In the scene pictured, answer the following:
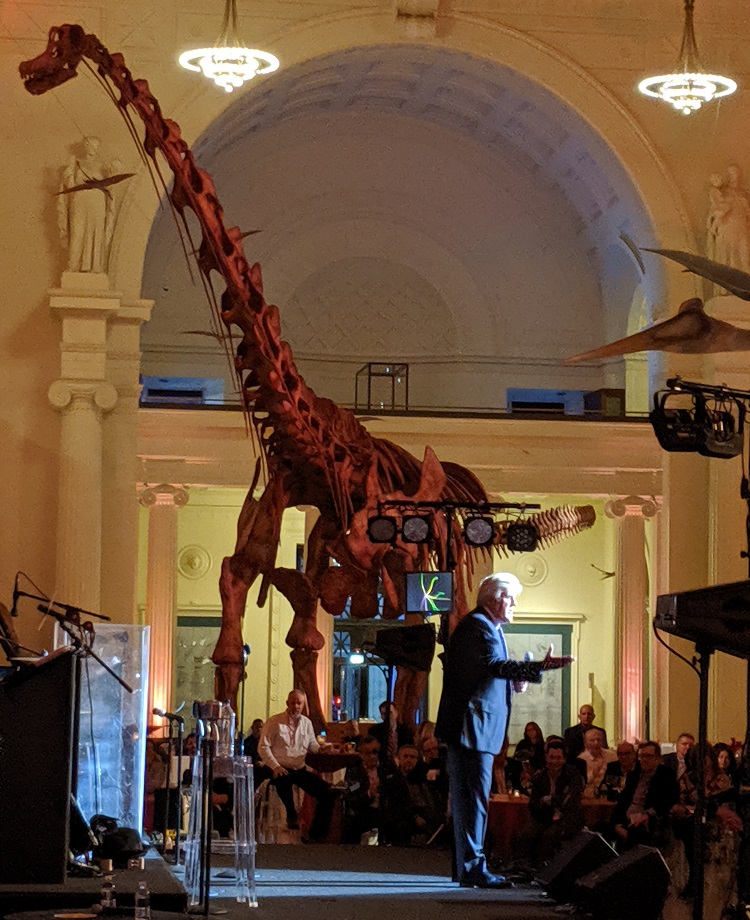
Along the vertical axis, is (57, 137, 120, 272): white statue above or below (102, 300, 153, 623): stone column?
above

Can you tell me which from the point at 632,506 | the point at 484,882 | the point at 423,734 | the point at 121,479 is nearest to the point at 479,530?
the point at 423,734

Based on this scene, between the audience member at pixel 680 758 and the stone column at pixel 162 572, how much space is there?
27.2ft

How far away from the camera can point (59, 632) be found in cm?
1279

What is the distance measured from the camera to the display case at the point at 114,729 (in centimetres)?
1181

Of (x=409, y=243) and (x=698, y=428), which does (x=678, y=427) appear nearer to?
(x=698, y=428)

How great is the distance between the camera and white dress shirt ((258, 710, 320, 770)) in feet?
45.8

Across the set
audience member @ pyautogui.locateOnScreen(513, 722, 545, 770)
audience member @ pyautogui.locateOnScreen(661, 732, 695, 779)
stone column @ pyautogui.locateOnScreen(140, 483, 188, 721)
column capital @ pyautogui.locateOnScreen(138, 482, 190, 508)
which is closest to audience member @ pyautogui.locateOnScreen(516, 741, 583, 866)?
audience member @ pyautogui.locateOnScreen(661, 732, 695, 779)

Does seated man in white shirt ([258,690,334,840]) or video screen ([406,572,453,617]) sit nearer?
video screen ([406,572,453,617])

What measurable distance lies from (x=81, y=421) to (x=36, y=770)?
9.71m

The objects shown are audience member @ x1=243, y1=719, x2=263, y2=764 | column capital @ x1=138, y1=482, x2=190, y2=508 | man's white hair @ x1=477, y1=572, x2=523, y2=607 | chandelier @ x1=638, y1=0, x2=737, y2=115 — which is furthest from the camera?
column capital @ x1=138, y1=482, x2=190, y2=508

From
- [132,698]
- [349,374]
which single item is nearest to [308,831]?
[132,698]

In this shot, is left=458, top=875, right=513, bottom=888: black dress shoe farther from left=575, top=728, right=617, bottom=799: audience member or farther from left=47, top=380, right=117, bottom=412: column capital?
left=47, top=380, right=117, bottom=412: column capital

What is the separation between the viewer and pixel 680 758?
44.7 feet

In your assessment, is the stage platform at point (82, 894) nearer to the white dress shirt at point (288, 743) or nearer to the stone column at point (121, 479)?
the white dress shirt at point (288, 743)
